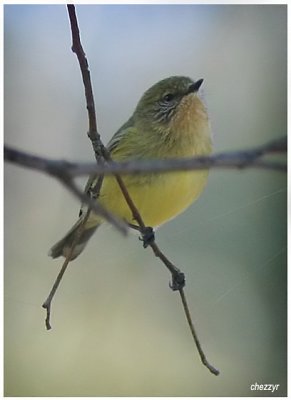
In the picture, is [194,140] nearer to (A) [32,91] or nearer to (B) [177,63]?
(B) [177,63]

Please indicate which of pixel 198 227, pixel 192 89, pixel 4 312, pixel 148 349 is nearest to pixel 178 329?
pixel 148 349

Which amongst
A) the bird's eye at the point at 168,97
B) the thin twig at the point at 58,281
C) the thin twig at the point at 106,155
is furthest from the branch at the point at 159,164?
the bird's eye at the point at 168,97

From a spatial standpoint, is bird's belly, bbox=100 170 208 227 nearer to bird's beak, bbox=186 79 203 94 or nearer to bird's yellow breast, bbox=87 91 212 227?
bird's yellow breast, bbox=87 91 212 227

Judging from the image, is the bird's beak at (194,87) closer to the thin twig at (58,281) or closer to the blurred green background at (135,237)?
the blurred green background at (135,237)

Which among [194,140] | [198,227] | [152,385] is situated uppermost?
[194,140]

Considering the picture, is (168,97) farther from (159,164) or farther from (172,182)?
(159,164)

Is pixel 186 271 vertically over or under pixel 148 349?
over

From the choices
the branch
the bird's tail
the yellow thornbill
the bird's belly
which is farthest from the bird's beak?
the branch

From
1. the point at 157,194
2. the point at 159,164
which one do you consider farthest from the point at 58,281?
the point at 159,164

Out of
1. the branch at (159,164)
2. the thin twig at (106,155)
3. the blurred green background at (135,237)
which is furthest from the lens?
the blurred green background at (135,237)
